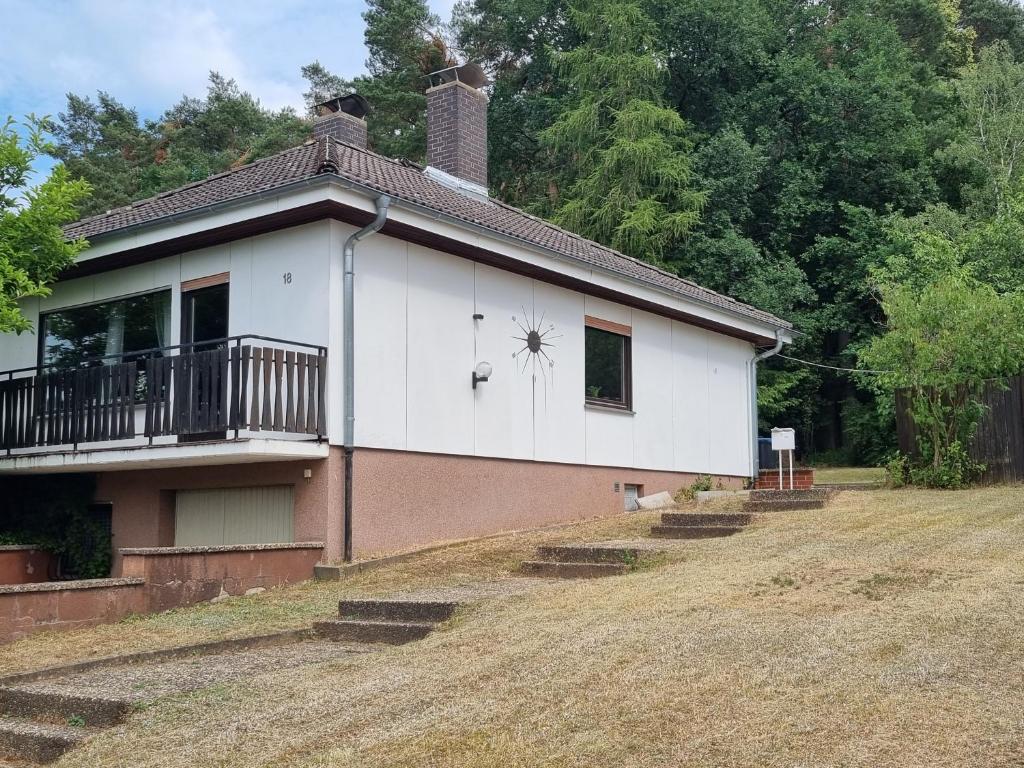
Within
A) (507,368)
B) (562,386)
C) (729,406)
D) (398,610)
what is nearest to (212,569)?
(398,610)

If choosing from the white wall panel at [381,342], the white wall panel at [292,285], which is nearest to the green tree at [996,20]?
the white wall panel at [381,342]

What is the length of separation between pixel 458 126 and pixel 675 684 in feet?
42.0

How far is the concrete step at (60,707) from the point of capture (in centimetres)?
640

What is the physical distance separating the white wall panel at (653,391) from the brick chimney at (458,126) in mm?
3536

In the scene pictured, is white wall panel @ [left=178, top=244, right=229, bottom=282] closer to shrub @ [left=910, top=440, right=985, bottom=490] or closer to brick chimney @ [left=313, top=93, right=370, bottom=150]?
brick chimney @ [left=313, top=93, right=370, bottom=150]

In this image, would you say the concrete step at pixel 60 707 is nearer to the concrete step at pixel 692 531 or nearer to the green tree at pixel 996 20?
the concrete step at pixel 692 531

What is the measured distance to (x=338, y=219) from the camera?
473 inches

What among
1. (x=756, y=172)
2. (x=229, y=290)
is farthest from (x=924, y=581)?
(x=756, y=172)

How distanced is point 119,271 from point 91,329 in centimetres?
94

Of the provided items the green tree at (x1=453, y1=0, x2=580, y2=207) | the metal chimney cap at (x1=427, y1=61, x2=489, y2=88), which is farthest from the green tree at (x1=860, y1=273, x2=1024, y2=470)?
the green tree at (x1=453, y1=0, x2=580, y2=207)

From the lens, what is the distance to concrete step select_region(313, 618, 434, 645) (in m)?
8.25

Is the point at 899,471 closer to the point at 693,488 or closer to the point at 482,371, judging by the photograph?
the point at 693,488

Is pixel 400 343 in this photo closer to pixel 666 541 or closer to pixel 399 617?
pixel 666 541

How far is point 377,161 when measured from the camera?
50.0 feet
